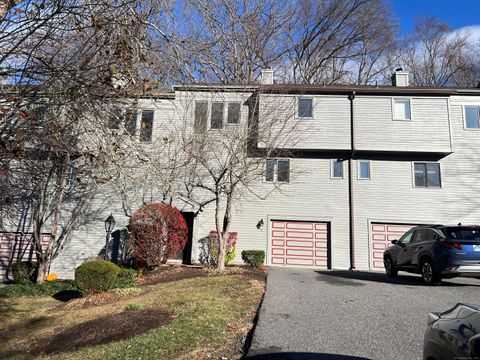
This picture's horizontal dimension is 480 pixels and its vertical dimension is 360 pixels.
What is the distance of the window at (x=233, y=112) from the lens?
48.6ft

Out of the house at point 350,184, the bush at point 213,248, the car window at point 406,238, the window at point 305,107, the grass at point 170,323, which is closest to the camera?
the grass at point 170,323

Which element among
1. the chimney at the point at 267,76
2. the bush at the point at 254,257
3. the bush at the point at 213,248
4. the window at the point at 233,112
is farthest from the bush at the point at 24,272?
the chimney at the point at 267,76

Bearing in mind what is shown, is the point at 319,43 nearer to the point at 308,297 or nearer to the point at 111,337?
the point at 308,297

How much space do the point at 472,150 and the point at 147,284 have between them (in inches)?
622

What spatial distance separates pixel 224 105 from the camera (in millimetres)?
14820

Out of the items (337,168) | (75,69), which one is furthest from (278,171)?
(75,69)

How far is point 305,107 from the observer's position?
59.2 feet

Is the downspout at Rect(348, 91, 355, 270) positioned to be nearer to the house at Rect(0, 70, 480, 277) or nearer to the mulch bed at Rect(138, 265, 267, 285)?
the house at Rect(0, 70, 480, 277)

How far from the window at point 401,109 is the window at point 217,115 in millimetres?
8527

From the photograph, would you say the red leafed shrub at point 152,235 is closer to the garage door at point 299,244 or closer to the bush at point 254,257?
the bush at point 254,257

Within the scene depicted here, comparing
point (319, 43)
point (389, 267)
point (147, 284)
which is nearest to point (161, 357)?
point (147, 284)

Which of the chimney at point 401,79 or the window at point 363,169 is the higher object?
the chimney at point 401,79

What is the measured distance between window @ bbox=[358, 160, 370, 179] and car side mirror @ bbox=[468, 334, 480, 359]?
16.1 meters

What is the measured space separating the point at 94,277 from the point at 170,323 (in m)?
4.66
